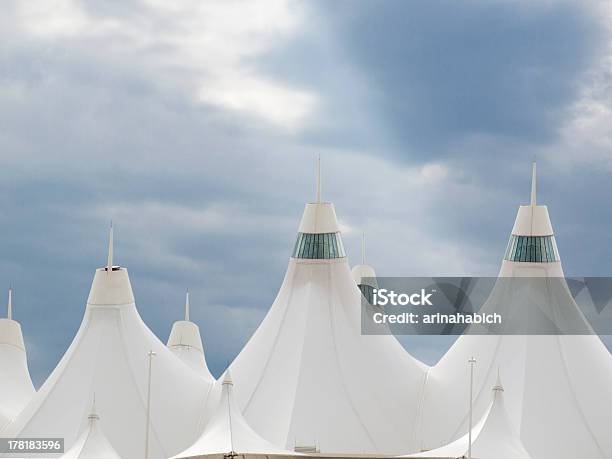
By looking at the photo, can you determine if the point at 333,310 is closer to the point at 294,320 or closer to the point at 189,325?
the point at 294,320

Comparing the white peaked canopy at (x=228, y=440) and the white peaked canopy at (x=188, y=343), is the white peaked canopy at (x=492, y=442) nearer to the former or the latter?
the white peaked canopy at (x=228, y=440)

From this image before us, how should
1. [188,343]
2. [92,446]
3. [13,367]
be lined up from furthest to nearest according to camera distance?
[188,343] < [13,367] < [92,446]

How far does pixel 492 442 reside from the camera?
33.2m

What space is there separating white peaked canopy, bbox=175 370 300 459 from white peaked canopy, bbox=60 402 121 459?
1.59 metres

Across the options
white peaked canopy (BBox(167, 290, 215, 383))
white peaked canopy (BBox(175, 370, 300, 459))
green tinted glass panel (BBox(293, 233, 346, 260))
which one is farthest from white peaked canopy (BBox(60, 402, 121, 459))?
white peaked canopy (BBox(167, 290, 215, 383))

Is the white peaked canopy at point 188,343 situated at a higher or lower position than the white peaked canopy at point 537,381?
higher

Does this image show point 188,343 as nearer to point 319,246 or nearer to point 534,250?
point 319,246

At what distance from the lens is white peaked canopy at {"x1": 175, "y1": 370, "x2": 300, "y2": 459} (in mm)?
33344

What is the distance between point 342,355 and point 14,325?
11.5m

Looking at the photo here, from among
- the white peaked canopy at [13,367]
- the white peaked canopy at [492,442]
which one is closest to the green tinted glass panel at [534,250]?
the white peaked canopy at [492,442]

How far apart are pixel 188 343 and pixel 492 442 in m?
17.7

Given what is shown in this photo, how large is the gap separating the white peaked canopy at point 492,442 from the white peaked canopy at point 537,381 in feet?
14.0

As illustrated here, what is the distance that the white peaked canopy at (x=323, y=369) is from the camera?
38188mm

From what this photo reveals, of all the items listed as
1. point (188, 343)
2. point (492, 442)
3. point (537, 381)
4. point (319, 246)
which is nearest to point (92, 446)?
point (492, 442)
